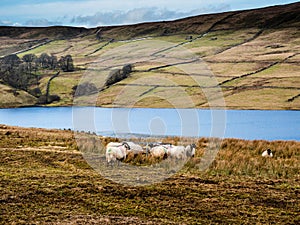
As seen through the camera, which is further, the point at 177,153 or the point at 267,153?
the point at 267,153

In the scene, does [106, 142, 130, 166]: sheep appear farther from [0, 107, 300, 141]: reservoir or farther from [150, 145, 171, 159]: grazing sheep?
[0, 107, 300, 141]: reservoir

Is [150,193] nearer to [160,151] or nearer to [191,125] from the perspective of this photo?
[160,151]

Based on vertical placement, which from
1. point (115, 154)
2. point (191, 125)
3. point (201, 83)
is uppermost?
point (201, 83)

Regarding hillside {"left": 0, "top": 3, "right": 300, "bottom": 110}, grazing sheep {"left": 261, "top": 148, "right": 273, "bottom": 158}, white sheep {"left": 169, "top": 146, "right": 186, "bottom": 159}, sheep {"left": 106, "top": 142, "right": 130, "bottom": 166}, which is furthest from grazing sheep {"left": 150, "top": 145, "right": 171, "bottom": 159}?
hillside {"left": 0, "top": 3, "right": 300, "bottom": 110}

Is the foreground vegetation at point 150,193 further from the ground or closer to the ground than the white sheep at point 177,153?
closer to the ground

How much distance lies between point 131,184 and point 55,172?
3.09 metres

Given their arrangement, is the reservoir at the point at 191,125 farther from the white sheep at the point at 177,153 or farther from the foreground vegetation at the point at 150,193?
the foreground vegetation at the point at 150,193

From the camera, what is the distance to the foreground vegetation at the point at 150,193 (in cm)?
1125

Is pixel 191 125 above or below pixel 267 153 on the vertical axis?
below

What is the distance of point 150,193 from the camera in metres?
13.7

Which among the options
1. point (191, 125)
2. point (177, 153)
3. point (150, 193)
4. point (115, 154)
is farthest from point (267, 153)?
point (191, 125)

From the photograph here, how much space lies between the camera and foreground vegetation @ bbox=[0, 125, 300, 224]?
11250mm

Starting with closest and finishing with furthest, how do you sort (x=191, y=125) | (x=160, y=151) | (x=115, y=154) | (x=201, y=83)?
(x=115, y=154), (x=160, y=151), (x=191, y=125), (x=201, y=83)

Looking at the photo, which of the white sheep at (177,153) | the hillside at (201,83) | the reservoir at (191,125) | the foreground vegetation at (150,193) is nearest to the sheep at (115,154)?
the foreground vegetation at (150,193)
